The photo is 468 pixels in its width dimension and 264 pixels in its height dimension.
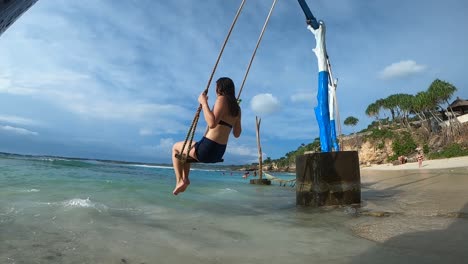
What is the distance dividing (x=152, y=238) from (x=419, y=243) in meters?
3.73

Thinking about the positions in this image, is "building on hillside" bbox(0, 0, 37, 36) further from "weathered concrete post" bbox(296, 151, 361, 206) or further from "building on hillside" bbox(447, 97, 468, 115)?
"building on hillside" bbox(447, 97, 468, 115)

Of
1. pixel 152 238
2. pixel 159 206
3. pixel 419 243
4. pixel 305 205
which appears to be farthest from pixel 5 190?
pixel 419 243

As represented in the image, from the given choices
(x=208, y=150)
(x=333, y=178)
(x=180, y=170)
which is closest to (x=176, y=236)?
(x=180, y=170)

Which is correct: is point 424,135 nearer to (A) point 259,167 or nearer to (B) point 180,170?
(A) point 259,167

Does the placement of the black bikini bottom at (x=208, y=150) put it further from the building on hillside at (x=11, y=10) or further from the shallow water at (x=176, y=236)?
the building on hillside at (x=11, y=10)

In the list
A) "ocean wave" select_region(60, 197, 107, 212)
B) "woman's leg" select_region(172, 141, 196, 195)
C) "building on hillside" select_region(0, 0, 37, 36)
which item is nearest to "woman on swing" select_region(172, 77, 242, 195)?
"woman's leg" select_region(172, 141, 196, 195)

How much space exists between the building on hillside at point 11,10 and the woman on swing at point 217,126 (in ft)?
8.88

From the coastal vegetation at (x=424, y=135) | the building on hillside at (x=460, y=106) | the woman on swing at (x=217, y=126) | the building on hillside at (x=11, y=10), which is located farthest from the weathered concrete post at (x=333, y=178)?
the building on hillside at (x=460, y=106)

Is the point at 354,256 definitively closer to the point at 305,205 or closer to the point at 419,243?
the point at 419,243

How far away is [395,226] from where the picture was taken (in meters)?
5.38

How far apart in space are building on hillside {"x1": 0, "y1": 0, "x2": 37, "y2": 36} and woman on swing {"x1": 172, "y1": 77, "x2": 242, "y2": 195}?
2.71 m

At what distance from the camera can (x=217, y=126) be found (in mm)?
4277

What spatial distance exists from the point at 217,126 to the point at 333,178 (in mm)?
5070

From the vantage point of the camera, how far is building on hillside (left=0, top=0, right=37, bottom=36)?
1.30 metres
